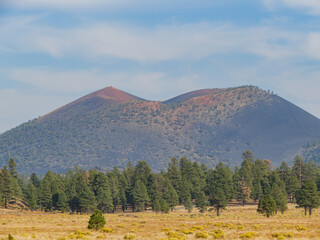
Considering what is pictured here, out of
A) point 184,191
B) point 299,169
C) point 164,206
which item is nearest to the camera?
point 164,206

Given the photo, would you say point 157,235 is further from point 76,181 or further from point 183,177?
point 183,177

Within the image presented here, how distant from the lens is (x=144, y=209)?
136500 millimetres

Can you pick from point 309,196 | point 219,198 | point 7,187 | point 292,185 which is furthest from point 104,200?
point 292,185

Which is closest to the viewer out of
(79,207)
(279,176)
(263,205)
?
(263,205)

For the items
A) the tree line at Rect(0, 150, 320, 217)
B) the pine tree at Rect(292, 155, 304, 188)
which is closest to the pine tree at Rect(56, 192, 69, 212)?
the tree line at Rect(0, 150, 320, 217)

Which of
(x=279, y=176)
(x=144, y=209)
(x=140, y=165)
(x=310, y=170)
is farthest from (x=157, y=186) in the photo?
(x=310, y=170)

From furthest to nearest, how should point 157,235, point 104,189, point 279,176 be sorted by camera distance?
point 279,176 → point 104,189 → point 157,235

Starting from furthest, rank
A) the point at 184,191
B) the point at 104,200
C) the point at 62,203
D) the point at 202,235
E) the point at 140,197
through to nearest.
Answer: the point at 184,191 < the point at 140,197 < the point at 104,200 < the point at 62,203 < the point at 202,235

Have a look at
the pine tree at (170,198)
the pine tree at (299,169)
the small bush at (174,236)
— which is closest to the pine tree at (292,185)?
the pine tree at (299,169)

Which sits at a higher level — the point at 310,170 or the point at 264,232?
the point at 310,170

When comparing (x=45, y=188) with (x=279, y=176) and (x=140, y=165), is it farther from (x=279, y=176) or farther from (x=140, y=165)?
(x=279, y=176)

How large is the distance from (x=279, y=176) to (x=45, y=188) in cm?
7572

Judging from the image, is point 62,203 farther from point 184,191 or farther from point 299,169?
point 299,169

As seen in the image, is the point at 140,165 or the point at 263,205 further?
the point at 140,165
